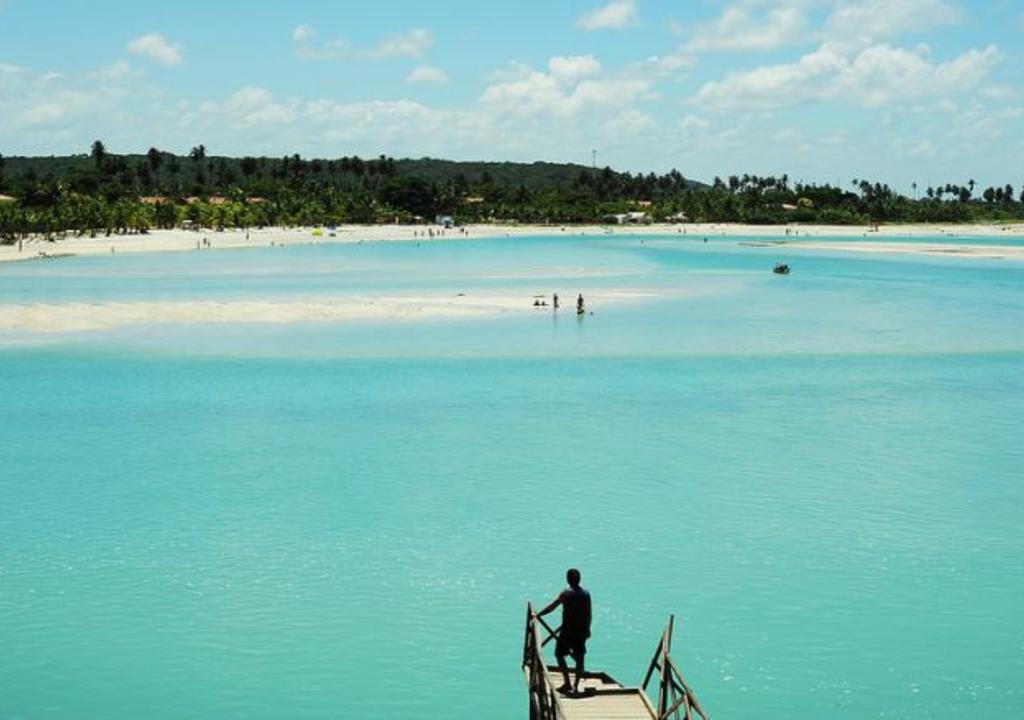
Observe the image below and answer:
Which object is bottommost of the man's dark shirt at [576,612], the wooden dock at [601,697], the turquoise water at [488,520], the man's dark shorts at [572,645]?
the turquoise water at [488,520]

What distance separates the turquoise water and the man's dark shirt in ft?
13.4

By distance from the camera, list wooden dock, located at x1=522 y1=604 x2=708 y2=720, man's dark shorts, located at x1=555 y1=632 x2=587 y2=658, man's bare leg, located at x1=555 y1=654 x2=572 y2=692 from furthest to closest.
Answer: man's dark shorts, located at x1=555 y1=632 x2=587 y2=658
man's bare leg, located at x1=555 y1=654 x2=572 y2=692
wooden dock, located at x1=522 y1=604 x2=708 y2=720

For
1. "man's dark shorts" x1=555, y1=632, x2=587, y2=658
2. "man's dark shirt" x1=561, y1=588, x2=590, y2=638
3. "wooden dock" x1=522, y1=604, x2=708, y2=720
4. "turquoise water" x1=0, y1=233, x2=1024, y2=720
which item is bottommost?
"turquoise water" x1=0, y1=233, x2=1024, y2=720

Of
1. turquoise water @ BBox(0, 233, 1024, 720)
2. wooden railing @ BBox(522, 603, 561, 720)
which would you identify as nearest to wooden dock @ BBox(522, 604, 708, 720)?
wooden railing @ BBox(522, 603, 561, 720)

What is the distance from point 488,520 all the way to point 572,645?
14.5 metres

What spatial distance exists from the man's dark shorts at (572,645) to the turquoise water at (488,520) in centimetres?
382

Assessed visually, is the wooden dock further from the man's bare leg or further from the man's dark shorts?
the man's dark shorts

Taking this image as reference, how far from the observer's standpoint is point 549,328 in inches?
2968

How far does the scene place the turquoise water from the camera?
2262 centimetres

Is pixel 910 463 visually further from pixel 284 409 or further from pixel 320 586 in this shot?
pixel 284 409

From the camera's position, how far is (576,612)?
17797 millimetres

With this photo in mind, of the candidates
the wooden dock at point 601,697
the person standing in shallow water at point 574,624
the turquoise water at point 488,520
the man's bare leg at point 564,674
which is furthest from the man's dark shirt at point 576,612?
the turquoise water at point 488,520

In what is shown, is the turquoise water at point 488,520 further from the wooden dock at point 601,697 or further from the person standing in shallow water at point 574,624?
the person standing in shallow water at point 574,624

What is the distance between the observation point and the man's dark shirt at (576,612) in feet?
58.4
